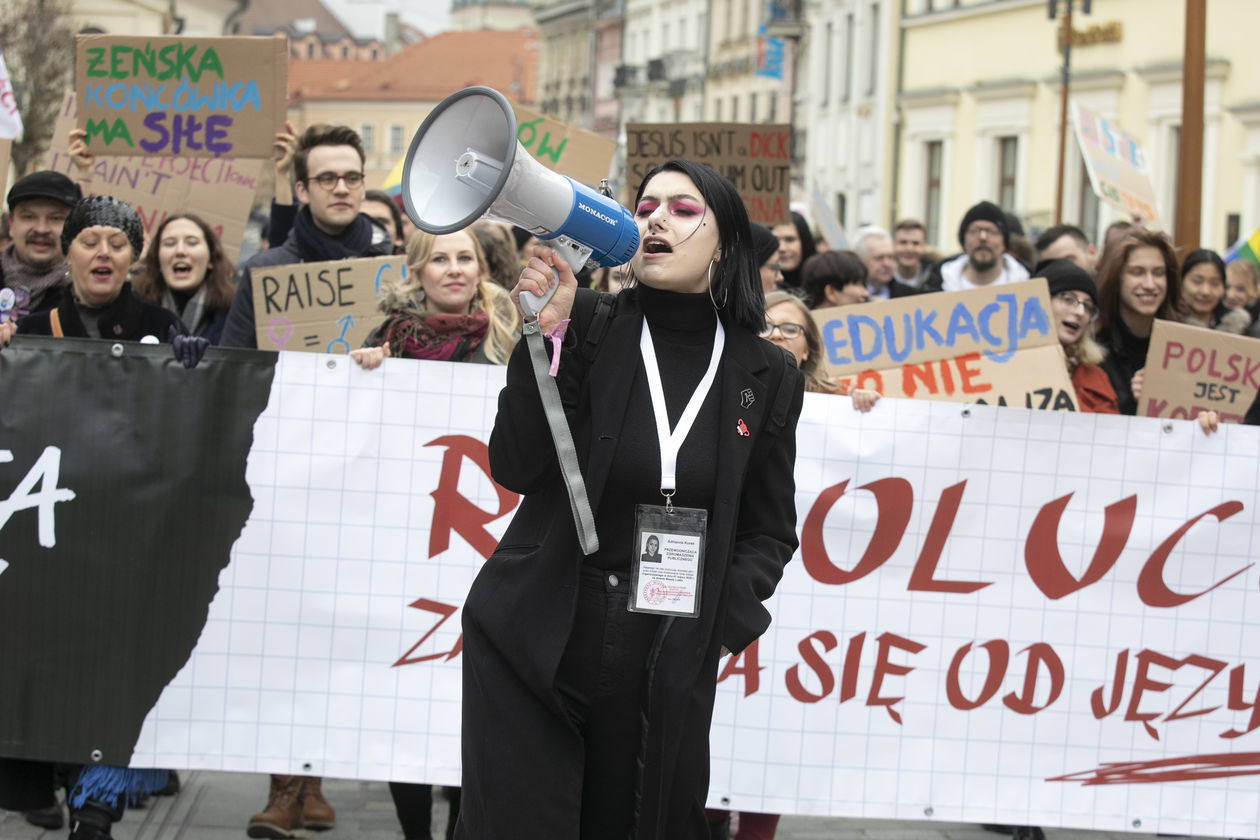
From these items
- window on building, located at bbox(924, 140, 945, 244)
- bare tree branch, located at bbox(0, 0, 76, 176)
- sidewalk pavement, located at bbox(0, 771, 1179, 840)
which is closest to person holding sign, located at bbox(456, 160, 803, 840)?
sidewalk pavement, located at bbox(0, 771, 1179, 840)

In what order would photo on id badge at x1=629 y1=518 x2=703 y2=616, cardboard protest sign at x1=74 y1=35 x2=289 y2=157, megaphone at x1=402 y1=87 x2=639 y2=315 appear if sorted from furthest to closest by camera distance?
1. cardboard protest sign at x1=74 y1=35 x2=289 y2=157
2. photo on id badge at x1=629 y1=518 x2=703 y2=616
3. megaphone at x1=402 y1=87 x2=639 y2=315

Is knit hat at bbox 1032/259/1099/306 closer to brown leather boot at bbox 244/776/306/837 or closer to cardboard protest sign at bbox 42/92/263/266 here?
brown leather boot at bbox 244/776/306/837

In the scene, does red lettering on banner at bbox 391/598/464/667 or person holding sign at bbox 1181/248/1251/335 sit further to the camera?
person holding sign at bbox 1181/248/1251/335

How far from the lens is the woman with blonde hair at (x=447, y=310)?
17.1 ft

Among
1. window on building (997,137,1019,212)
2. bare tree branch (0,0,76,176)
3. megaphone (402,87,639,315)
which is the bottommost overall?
megaphone (402,87,639,315)

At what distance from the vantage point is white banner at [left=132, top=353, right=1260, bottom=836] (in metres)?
4.84

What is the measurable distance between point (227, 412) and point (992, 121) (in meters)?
27.7

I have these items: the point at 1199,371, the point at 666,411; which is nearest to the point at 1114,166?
the point at 1199,371

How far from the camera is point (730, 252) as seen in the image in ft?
11.2

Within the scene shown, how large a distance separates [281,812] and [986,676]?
2.20 meters

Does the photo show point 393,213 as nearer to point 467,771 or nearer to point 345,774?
point 345,774

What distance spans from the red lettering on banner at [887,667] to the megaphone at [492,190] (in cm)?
211

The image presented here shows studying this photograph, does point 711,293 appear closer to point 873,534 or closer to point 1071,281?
point 873,534

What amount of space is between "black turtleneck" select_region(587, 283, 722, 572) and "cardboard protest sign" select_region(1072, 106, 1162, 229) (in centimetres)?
660
